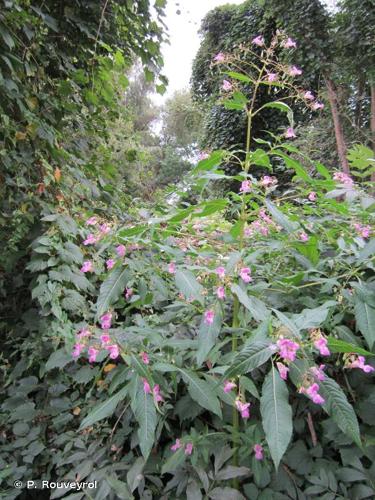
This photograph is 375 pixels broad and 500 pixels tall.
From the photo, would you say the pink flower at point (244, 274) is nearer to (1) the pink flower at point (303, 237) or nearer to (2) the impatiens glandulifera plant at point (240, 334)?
(2) the impatiens glandulifera plant at point (240, 334)

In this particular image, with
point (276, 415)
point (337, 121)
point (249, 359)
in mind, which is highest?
point (249, 359)

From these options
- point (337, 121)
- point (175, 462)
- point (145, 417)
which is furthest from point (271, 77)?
point (337, 121)

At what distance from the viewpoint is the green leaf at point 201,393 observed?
2.67 feet

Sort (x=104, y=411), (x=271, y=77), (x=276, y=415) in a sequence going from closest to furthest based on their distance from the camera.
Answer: (x=276, y=415), (x=104, y=411), (x=271, y=77)

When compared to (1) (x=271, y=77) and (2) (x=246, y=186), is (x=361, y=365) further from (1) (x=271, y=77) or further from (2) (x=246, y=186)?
(1) (x=271, y=77)

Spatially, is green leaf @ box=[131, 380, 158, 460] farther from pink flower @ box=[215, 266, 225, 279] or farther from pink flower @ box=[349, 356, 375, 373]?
pink flower @ box=[349, 356, 375, 373]

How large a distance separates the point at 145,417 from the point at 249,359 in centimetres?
31

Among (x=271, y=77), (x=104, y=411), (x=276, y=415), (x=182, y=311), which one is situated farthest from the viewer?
(x=182, y=311)

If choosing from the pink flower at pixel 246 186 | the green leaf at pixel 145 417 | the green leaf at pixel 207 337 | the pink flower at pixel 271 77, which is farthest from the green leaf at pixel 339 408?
the pink flower at pixel 271 77

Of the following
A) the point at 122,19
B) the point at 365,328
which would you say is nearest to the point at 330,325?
the point at 365,328

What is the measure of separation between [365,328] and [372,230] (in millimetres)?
408

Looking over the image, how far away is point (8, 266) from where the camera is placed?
166cm

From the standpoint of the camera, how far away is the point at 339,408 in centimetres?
67

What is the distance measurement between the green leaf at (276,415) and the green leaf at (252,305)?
121 millimetres
